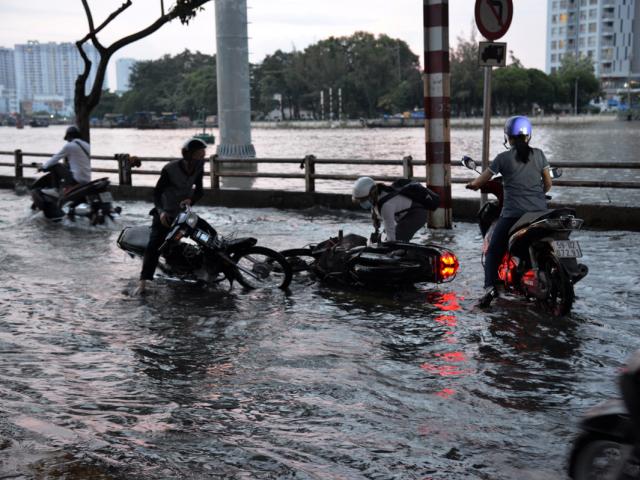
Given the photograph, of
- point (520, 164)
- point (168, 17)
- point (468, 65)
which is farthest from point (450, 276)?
point (468, 65)

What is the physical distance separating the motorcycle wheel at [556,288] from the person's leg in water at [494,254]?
37 cm

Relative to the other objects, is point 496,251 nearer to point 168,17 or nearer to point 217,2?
point 168,17

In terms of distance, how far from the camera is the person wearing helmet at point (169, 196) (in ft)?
28.5

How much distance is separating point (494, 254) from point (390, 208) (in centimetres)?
131

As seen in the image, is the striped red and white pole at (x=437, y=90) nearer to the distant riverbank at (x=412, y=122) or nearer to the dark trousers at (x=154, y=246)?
the dark trousers at (x=154, y=246)

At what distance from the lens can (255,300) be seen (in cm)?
827

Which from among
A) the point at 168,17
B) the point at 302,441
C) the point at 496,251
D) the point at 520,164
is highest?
the point at 168,17

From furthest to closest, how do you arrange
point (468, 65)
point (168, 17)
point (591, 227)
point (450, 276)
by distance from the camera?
point (468, 65) → point (168, 17) → point (591, 227) → point (450, 276)

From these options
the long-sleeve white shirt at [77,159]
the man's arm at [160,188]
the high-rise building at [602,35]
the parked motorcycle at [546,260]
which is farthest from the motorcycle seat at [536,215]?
the high-rise building at [602,35]

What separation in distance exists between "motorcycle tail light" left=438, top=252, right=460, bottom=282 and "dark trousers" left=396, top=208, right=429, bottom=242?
558mm

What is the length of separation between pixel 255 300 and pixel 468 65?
140970mm

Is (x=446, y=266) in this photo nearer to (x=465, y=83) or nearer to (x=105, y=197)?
(x=105, y=197)


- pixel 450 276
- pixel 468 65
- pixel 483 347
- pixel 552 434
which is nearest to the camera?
pixel 552 434

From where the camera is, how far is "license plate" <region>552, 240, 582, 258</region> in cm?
683
